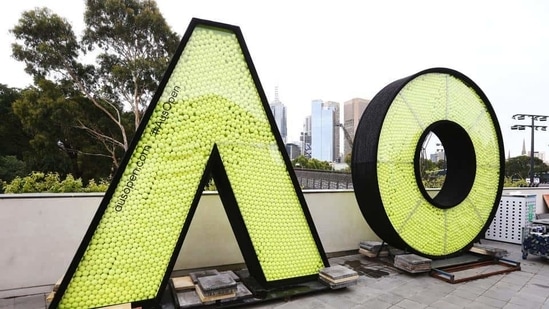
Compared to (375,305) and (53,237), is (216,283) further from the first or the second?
(53,237)

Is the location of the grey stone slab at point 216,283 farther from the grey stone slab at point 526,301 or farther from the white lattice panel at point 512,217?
the white lattice panel at point 512,217

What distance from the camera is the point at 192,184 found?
400 centimetres

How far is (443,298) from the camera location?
173 inches

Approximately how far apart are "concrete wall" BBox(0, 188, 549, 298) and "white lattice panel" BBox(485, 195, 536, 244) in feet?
23.7

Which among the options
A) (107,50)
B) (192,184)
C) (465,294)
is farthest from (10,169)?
(465,294)

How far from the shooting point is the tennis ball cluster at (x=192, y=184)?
356 cm

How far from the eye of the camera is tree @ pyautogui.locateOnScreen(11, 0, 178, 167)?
1552 cm

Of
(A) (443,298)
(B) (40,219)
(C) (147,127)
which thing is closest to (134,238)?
(C) (147,127)

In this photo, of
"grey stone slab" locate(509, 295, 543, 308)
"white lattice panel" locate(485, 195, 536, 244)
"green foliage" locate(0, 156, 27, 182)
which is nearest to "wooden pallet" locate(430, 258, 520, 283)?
"grey stone slab" locate(509, 295, 543, 308)

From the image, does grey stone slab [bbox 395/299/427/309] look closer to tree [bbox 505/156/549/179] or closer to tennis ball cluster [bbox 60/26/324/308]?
tennis ball cluster [bbox 60/26/324/308]

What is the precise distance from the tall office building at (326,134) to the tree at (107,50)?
115ft

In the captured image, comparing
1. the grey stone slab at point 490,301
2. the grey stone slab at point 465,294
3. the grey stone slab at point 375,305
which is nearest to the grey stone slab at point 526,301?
the grey stone slab at point 490,301

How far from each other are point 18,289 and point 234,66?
4317 millimetres

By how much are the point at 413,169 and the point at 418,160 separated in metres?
0.20
